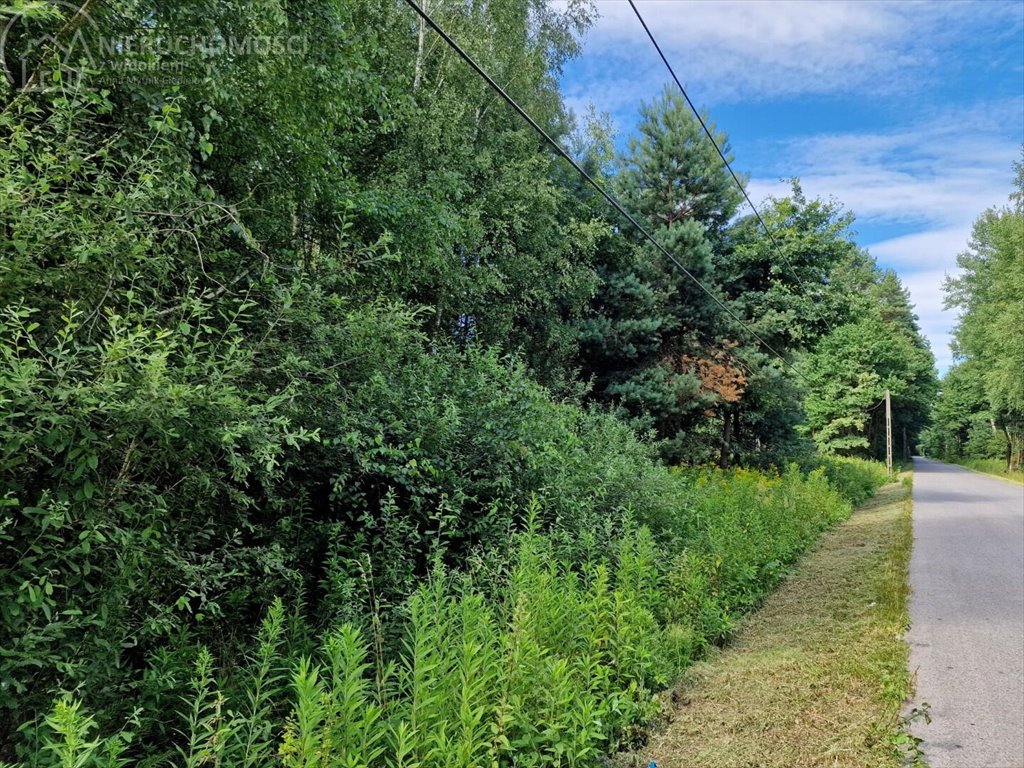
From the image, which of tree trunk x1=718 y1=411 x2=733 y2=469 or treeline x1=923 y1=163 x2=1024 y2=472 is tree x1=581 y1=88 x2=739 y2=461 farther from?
treeline x1=923 y1=163 x2=1024 y2=472

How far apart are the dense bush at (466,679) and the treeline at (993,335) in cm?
2616

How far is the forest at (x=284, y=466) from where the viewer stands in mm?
2096

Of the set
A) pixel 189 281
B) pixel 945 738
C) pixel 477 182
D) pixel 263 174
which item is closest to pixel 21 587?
pixel 189 281

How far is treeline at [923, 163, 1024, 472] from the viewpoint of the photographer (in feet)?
76.8

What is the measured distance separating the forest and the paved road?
138 centimetres

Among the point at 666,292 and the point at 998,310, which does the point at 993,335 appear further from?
the point at 666,292

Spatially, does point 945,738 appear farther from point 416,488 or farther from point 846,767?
point 416,488

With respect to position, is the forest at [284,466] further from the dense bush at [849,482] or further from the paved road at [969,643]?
the dense bush at [849,482]

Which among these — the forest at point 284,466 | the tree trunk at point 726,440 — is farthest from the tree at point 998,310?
the forest at point 284,466

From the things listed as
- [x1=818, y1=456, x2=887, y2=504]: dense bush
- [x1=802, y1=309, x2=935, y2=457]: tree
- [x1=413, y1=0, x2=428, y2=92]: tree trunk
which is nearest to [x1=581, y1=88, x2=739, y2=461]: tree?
[x1=818, y1=456, x2=887, y2=504]: dense bush

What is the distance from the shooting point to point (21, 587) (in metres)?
1.87

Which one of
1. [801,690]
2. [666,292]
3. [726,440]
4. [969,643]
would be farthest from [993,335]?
[801,690]

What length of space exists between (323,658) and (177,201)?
2696mm

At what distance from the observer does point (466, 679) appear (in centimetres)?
230
